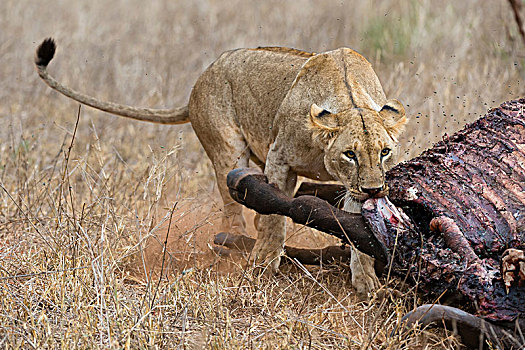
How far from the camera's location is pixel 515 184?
268 cm

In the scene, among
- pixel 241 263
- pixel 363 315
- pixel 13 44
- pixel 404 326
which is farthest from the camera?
pixel 13 44

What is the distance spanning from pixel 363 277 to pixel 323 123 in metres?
0.79

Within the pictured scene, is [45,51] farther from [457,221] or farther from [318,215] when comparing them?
[457,221]

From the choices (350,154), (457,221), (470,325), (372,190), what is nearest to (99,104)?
(350,154)

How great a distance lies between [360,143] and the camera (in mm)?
2932

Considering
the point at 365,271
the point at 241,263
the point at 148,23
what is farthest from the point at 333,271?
the point at 148,23

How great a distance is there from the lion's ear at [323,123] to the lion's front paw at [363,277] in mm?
580

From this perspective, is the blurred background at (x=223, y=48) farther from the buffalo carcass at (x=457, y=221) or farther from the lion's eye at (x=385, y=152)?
the buffalo carcass at (x=457, y=221)

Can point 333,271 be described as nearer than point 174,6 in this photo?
Yes

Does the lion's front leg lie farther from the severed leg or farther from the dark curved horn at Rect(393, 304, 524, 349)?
the dark curved horn at Rect(393, 304, 524, 349)

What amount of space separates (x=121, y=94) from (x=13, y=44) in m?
2.20

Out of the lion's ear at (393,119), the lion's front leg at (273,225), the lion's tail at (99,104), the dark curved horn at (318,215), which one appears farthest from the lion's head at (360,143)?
the lion's tail at (99,104)

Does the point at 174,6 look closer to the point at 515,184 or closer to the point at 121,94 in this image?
the point at 121,94

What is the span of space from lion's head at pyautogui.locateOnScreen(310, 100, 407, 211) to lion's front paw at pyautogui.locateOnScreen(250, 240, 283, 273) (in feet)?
2.07
